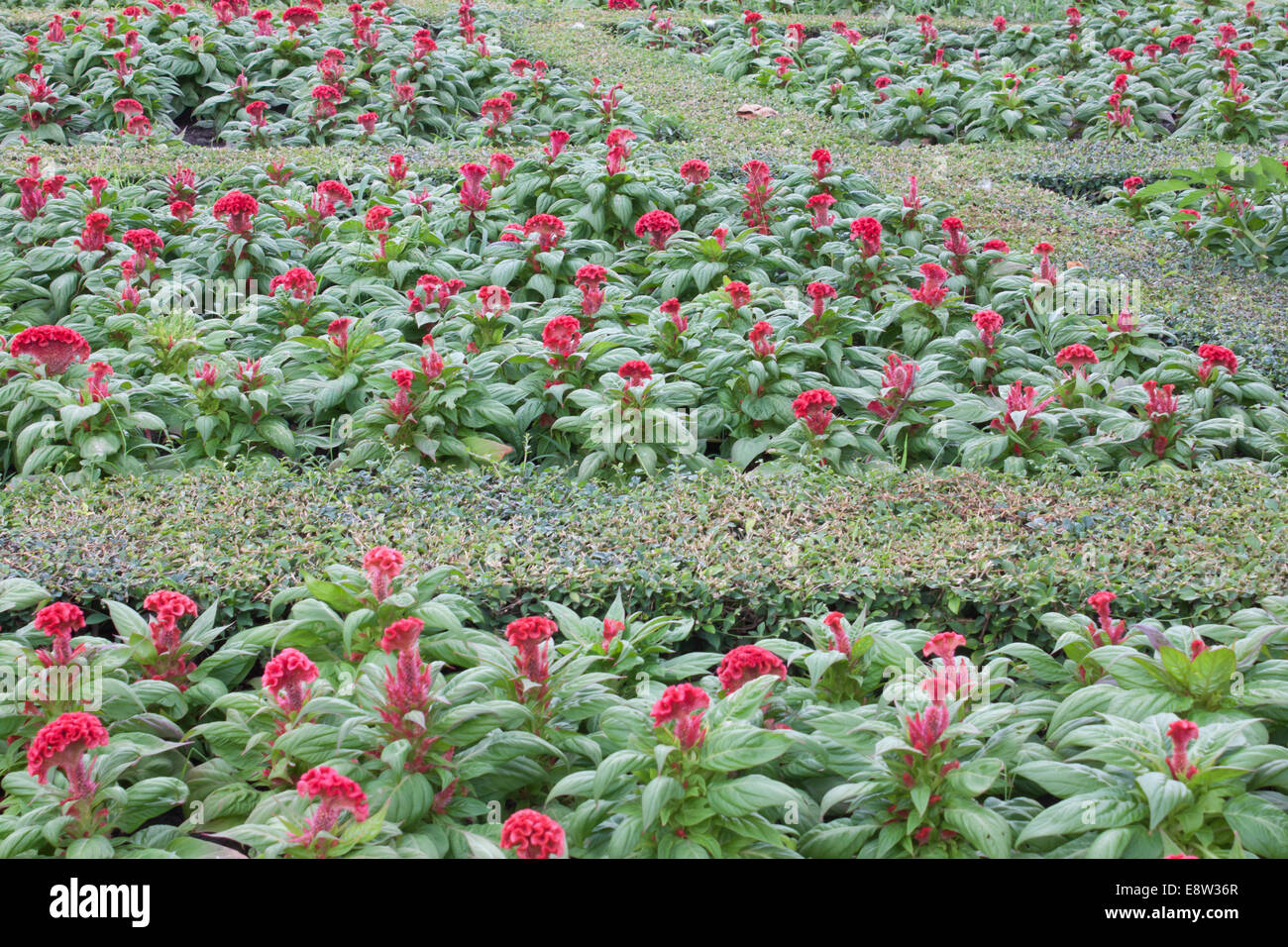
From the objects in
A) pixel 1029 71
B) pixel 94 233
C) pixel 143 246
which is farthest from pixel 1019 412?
pixel 1029 71

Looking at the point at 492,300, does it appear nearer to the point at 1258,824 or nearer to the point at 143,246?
the point at 143,246

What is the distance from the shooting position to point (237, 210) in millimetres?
4980

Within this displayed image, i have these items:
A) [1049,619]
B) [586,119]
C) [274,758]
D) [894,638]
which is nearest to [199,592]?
[274,758]

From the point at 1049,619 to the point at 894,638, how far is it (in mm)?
481

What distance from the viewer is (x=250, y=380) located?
13.6 feet

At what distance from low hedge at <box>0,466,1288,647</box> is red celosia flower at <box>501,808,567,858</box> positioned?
127cm

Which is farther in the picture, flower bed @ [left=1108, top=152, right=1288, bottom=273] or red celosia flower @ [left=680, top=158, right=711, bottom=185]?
flower bed @ [left=1108, top=152, right=1288, bottom=273]

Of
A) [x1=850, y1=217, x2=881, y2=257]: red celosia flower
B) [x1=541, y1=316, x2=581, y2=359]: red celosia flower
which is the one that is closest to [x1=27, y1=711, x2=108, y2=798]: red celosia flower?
[x1=541, y1=316, x2=581, y2=359]: red celosia flower

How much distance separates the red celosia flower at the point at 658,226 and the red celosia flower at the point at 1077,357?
1907 mm

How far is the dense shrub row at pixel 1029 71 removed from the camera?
789 centimetres

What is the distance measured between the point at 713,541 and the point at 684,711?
1284 millimetres

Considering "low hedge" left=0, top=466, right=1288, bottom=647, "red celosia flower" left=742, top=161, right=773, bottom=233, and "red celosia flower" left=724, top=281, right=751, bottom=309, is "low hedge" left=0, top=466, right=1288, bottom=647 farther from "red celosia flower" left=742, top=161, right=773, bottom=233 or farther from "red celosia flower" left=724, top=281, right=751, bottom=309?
"red celosia flower" left=742, top=161, right=773, bottom=233

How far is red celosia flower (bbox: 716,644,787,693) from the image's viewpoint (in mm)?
2504
